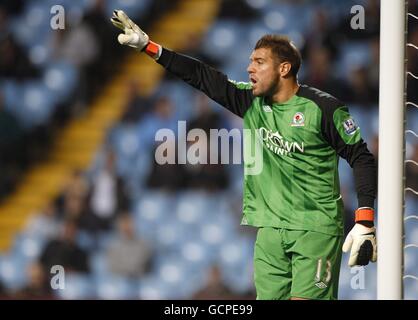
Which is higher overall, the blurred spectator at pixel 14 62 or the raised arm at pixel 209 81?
the blurred spectator at pixel 14 62

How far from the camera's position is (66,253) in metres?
7.12

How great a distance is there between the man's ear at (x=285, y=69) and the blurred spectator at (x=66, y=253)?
3.11m

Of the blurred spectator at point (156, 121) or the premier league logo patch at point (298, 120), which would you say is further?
the blurred spectator at point (156, 121)

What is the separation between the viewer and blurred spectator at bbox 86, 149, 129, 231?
23.3 feet

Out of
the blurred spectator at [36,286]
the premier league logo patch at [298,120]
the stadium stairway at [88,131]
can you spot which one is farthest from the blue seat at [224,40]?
the premier league logo patch at [298,120]

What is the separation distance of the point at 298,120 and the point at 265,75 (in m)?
0.29

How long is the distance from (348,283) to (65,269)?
219 centimetres

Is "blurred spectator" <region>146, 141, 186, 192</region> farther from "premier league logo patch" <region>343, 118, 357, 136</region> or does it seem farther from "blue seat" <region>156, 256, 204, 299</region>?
"premier league logo patch" <region>343, 118, 357, 136</region>

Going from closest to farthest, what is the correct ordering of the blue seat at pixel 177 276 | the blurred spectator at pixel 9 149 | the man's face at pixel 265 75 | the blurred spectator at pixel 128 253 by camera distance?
the man's face at pixel 265 75, the blue seat at pixel 177 276, the blurred spectator at pixel 128 253, the blurred spectator at pixel 9 149

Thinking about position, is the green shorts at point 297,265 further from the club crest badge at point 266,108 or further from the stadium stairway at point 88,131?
the stadium stairway at point 88,131

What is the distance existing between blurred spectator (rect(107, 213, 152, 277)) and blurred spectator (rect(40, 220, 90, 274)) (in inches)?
8.8

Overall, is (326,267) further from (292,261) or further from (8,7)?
(8,7)

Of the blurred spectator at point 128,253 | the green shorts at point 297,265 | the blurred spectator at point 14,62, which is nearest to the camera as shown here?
the green shorts at point 297,265

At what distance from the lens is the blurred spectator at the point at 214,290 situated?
22.2 ft
